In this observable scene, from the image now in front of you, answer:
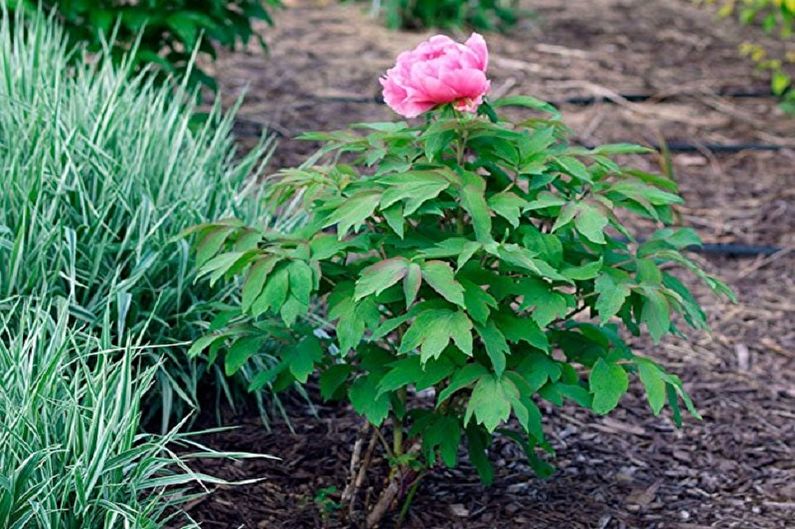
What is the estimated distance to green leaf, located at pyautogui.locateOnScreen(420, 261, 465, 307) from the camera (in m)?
2.28

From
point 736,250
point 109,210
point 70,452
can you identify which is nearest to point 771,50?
point 736,250

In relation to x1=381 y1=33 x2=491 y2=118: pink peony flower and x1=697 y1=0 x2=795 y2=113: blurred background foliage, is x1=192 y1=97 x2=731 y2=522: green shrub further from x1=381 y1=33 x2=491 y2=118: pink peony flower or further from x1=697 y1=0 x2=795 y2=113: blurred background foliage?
x1=697 y1=0 x2=795 y2=113: blurred background foliage

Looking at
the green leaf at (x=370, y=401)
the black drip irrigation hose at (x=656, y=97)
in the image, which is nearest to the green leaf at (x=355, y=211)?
the green leaf at (x=370, y=401)

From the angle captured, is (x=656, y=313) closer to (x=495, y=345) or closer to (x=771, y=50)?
(x=495, y=345)

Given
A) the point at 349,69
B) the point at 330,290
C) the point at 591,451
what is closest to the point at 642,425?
the point at 591,451

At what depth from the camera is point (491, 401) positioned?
235 cm

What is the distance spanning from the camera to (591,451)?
3.25m

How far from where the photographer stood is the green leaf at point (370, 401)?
249 cm

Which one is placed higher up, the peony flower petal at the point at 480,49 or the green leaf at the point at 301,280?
the peony flower petal at the point at 480,49

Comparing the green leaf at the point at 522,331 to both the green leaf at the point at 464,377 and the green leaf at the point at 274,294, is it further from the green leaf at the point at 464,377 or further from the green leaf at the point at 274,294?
the green leaf at the point at 274,294

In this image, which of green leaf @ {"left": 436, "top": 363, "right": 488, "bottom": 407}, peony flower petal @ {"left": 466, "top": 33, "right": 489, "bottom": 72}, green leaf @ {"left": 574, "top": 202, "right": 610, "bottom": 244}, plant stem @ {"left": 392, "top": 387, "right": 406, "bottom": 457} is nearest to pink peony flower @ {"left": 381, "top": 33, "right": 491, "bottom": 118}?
peony flower petal @ {"left": 466, "top": 33, "right": 489, "bottom": 72}

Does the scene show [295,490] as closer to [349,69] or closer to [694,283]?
[694,283]

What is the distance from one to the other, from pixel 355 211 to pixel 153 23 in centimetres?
232

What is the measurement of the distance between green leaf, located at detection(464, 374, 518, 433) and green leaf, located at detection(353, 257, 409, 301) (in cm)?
28
